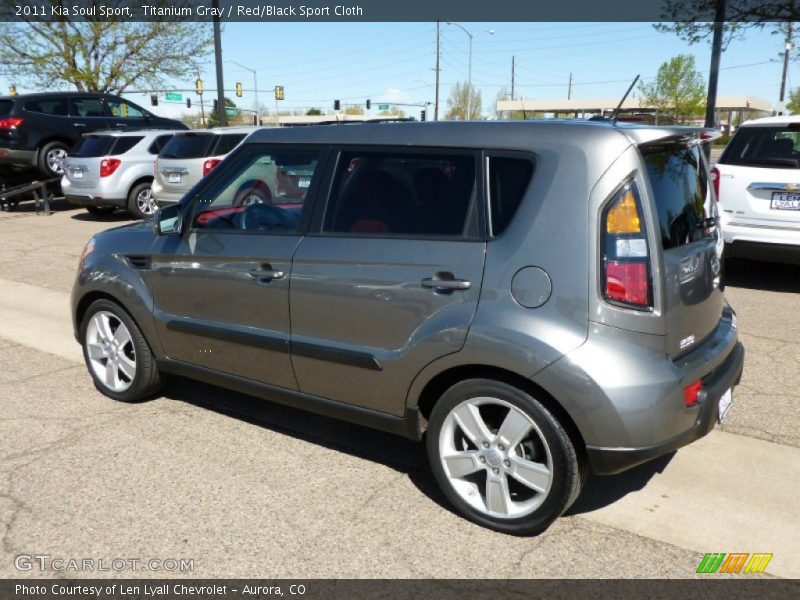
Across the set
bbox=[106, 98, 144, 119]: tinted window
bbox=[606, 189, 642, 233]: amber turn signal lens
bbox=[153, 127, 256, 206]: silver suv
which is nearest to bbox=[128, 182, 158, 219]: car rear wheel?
bbox=[153, 127, 256, 206]: silver suv

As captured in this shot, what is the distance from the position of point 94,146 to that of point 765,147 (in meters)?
11.4

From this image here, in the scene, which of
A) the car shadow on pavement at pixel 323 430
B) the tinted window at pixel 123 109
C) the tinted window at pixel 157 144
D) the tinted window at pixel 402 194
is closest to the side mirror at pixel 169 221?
the tinted window at pixel 402 194

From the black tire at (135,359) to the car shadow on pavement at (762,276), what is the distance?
6108mm

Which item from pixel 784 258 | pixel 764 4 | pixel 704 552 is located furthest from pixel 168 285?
pixel 764 4

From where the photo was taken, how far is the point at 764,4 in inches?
633

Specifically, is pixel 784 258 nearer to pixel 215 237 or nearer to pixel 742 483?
pixel 742 483

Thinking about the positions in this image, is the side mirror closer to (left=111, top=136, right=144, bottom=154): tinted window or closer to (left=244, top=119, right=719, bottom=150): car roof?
(left=244, top=119, right=719, bottom=150): car roof

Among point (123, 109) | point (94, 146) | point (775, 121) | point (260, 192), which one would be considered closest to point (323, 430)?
point (260, 192)

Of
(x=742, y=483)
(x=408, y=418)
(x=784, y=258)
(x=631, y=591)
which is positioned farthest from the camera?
(x=784, y=258)

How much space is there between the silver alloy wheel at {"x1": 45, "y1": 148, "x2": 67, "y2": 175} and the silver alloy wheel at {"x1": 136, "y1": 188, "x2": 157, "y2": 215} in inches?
107

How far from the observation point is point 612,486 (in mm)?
3553

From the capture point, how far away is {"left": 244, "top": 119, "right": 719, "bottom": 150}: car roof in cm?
289

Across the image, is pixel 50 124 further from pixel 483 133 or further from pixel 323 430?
pixel 483 133

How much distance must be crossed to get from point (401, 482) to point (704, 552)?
1406 mm
